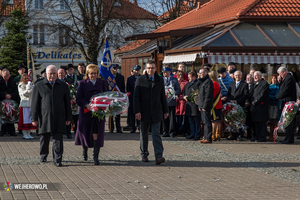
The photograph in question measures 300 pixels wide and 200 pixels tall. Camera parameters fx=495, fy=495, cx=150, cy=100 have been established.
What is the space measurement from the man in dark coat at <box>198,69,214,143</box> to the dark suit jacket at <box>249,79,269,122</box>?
149 centimetres

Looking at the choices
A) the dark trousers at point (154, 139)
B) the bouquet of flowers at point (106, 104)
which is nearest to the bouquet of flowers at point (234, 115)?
the dark trousers at point (154, 139)

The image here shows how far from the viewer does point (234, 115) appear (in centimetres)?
1352

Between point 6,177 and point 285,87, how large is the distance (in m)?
8.34

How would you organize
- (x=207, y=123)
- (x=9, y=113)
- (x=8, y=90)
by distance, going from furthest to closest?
(x=8, y=90), (x=9, y=113), (x=207, y=123)

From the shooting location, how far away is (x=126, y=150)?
11.7 metres

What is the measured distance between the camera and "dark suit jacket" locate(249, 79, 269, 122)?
13.6 meters

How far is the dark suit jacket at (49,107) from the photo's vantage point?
935 cm

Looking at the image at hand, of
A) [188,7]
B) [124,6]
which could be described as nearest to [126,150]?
[124,6]

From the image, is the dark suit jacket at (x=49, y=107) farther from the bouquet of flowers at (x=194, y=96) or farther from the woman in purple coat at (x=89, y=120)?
the bouquet of flowers at (x=194, y=96)

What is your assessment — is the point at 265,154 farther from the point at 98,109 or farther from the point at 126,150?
the point at 98,109

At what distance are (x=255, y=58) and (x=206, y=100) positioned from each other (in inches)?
275

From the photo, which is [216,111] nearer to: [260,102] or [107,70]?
[260,102]

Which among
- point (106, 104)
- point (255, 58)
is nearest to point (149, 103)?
point (106, 104)

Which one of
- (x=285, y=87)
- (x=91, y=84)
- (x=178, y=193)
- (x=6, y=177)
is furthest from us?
(x=285, y=87)
